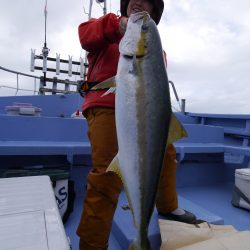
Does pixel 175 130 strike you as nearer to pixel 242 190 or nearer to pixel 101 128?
pixel 101 128

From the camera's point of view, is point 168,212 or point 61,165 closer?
point 168,212

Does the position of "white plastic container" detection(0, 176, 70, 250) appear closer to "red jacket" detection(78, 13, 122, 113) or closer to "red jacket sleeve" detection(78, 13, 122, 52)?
"red jacket" detection(78, 13, 122, 113)

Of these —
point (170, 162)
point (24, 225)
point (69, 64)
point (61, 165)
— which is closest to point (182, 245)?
point (170, 162)

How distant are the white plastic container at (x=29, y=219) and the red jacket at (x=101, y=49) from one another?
0.76 m

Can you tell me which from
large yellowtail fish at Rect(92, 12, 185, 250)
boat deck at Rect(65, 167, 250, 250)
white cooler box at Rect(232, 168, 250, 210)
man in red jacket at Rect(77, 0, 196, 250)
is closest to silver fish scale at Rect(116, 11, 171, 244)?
large yellowtail fish at Rect(92, 12, 185, 250)

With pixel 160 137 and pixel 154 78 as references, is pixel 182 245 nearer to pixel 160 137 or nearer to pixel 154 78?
pixel 160 137

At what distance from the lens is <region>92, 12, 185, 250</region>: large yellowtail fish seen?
4.70ft

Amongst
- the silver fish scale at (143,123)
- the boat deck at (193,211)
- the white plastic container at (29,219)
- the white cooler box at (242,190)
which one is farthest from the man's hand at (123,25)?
the white cooler box at (242,190)

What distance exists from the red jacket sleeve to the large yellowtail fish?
0.43 meters

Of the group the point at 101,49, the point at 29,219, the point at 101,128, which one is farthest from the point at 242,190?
the point at 29,219

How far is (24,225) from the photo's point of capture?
119 centimetres

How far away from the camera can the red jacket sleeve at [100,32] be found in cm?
186

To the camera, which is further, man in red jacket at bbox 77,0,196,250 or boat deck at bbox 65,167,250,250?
boat deck at bbox 65,167,250,250

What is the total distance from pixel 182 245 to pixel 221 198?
2081 mm
